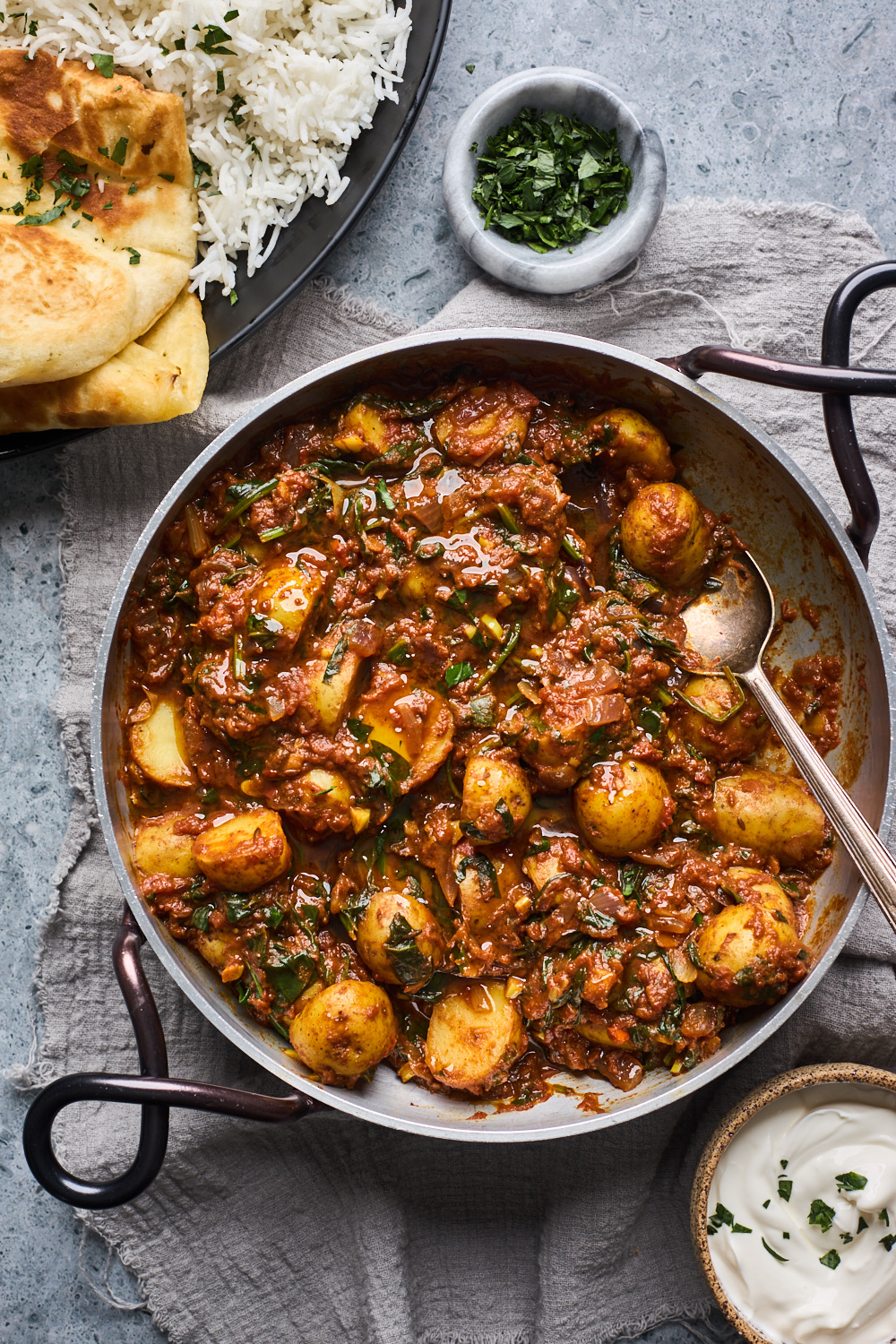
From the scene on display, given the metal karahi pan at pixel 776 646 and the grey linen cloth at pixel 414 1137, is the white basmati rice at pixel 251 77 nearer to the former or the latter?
the grey linen cloth at pixel 414 1137

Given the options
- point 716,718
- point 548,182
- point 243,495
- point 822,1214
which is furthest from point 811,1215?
point 548,182

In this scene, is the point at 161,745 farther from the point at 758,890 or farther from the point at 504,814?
the point at 758,890

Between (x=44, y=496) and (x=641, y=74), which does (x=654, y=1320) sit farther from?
(x=641, y=74)

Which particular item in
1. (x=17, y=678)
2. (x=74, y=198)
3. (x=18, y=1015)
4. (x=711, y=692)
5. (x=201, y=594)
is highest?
(x=74, y=198)

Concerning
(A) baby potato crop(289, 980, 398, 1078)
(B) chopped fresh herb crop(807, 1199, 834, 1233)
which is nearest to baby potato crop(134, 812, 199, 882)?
(A) baby potato crop(289, 980, 398, 1078)

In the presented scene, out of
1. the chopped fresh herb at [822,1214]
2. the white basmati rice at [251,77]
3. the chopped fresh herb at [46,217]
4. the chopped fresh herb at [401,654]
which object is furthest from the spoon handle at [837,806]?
the chopped fresh herb at [46,217]

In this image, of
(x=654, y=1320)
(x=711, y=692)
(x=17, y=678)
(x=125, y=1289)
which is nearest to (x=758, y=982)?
(x=711, y=692)

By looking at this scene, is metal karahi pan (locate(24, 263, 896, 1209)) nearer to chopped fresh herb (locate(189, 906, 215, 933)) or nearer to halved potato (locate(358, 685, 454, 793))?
chopped fresh herb (locate(189, 906, 215, 933))
